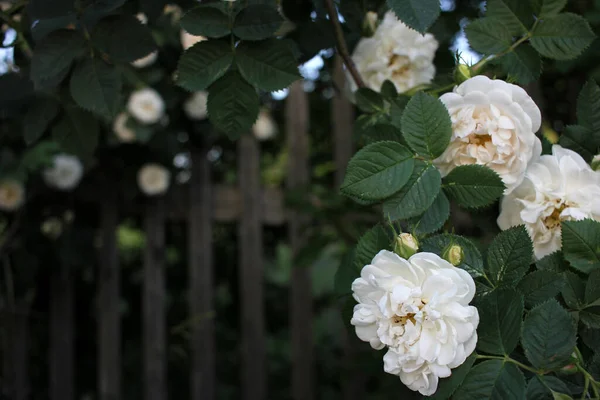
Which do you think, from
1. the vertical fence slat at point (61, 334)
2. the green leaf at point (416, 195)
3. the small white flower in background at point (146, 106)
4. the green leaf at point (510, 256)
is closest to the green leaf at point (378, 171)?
the green leaf at point (416, 195)

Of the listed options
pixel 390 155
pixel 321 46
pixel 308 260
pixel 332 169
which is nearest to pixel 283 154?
pixel 332 169

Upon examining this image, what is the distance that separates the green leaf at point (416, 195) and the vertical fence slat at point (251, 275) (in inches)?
70.5

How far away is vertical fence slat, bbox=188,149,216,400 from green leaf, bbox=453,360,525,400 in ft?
6.27

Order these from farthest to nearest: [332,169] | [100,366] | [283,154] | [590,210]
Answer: [283,154] → [332,169] → [100,366] → [590,210]

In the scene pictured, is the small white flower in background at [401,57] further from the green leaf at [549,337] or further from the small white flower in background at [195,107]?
the small white flower in background at [195,107]

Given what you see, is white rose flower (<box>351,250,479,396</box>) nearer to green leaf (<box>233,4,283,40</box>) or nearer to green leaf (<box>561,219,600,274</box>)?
green leaf (<box>561,219,600,274</box>)

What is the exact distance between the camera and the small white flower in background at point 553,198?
28.3 inches

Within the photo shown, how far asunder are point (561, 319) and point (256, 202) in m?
1.92

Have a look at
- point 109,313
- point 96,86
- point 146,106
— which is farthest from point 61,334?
point 96,86

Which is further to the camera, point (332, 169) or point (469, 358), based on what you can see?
point (332, 169)

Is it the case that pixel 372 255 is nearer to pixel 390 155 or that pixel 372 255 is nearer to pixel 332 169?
pixel 390 155

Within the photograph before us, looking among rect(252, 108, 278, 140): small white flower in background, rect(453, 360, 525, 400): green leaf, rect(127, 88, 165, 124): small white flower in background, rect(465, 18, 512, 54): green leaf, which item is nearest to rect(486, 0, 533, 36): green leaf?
rect(465, 18, 512, 54): green leaf

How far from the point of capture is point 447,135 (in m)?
0.68

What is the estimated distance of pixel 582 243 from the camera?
67 cm
